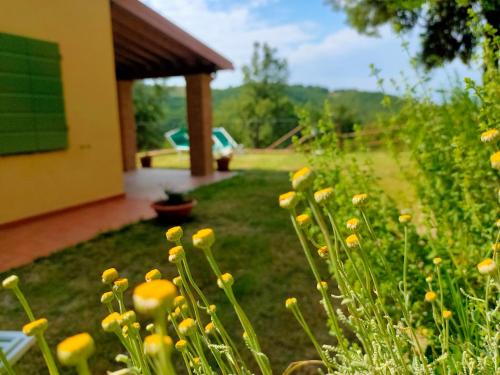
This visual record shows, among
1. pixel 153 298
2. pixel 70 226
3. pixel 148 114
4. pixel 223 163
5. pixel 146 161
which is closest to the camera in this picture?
pixel 153 298

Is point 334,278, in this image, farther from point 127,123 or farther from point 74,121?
point 127,123

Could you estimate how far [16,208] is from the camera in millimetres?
5211

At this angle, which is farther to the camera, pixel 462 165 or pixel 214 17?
pixel 214 17

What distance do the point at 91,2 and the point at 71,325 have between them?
5270mm

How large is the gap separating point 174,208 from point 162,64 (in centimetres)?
547

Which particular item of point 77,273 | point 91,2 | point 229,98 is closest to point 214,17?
point 91,2

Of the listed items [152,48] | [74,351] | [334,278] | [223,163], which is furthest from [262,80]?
[74,351]

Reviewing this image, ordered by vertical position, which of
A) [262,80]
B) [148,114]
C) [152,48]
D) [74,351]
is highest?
[262,80]

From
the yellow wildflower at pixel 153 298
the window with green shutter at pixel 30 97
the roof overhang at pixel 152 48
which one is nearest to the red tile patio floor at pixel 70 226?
the window with green shutter at pixel 30 97

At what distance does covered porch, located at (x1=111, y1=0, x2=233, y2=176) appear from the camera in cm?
712

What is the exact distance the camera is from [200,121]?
30.8 feet

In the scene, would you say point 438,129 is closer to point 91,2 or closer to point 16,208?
point 16,208

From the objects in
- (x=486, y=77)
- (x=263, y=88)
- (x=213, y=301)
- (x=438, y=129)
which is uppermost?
(x=263, y=88)

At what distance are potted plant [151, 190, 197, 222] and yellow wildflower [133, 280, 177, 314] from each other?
4.99 meters
